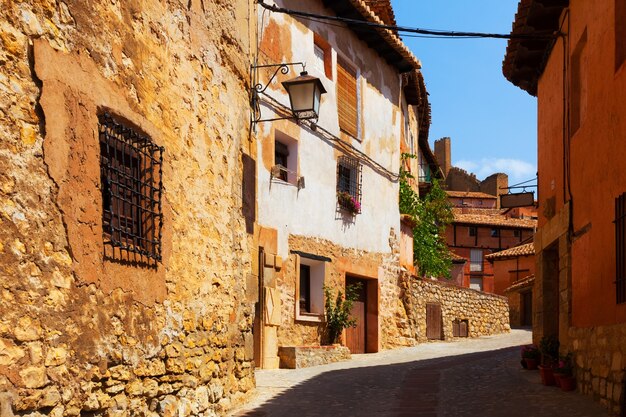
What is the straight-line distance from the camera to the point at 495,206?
54.1 m

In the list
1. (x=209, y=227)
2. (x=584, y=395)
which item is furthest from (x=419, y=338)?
(x=209, y=227)

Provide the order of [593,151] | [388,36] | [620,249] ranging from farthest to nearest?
[388,36]
[593,151]
[620,249]

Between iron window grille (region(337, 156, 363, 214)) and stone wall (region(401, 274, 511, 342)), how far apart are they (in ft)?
10.7

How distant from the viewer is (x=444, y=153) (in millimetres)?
59969

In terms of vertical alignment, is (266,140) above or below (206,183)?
above

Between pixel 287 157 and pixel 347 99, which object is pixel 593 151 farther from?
pixel 347 99

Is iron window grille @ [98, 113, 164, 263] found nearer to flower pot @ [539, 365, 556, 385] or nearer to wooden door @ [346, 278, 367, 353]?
flower pot @ [539, 365, 556, 385]

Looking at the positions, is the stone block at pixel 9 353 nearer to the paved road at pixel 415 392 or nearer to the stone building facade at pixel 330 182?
the paved road at pixel 415 392

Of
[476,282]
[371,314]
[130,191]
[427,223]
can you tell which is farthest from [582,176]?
[476,282]

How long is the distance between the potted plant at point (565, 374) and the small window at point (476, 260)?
3798 centimetres

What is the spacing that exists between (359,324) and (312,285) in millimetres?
2616

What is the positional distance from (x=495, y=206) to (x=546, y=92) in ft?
142

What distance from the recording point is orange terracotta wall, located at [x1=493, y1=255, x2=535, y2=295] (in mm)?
36822

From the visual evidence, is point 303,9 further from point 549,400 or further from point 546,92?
point 549,400
